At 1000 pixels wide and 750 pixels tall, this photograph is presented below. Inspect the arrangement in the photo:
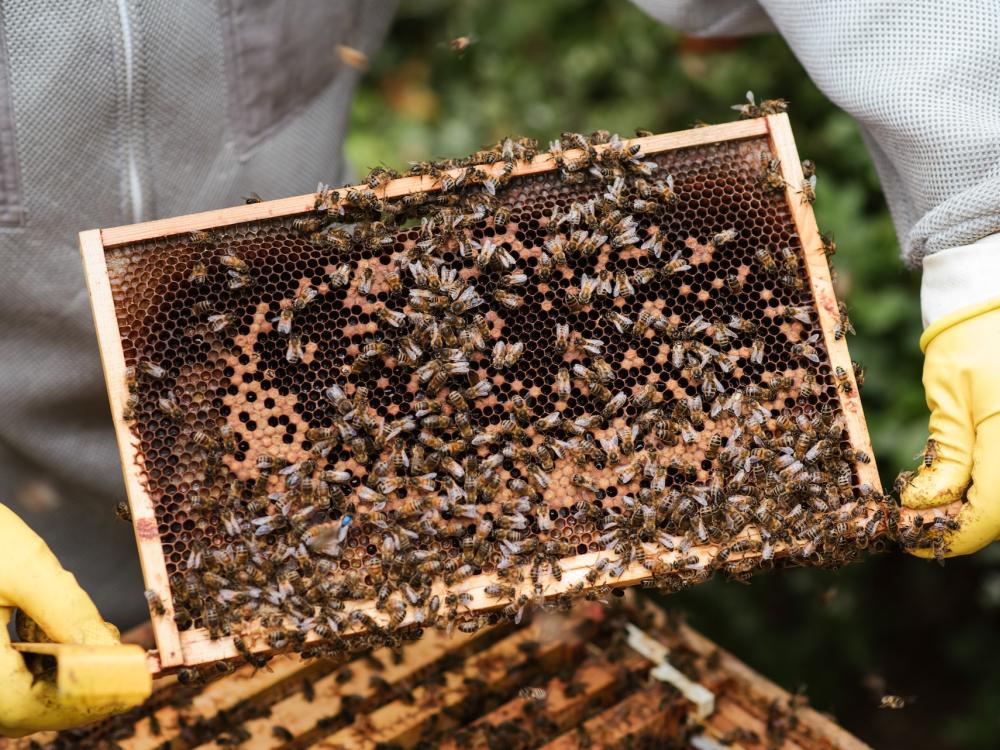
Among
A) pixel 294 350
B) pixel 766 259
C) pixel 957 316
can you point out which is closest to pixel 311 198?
pixel 294 350

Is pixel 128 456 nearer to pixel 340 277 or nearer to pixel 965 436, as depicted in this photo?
pixel 340 277

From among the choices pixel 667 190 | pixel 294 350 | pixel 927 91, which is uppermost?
pixel 927 91

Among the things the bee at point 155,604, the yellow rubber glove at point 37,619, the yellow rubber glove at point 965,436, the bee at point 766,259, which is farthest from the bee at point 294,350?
the yellow rubber glove at point 965,436

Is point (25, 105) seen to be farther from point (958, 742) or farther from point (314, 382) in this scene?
point (958, 742)

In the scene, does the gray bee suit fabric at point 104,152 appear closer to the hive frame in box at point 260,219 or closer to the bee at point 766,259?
the hive frame in box at point 260,219

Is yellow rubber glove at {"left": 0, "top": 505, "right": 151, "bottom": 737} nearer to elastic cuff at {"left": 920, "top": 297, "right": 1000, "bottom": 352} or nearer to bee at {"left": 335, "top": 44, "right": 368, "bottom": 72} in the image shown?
bee at {"left": 335, "top": 44, "right": 368, "bottom": 72}

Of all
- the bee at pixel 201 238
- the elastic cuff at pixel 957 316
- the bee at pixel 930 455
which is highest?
the bee at pixel 201 238
